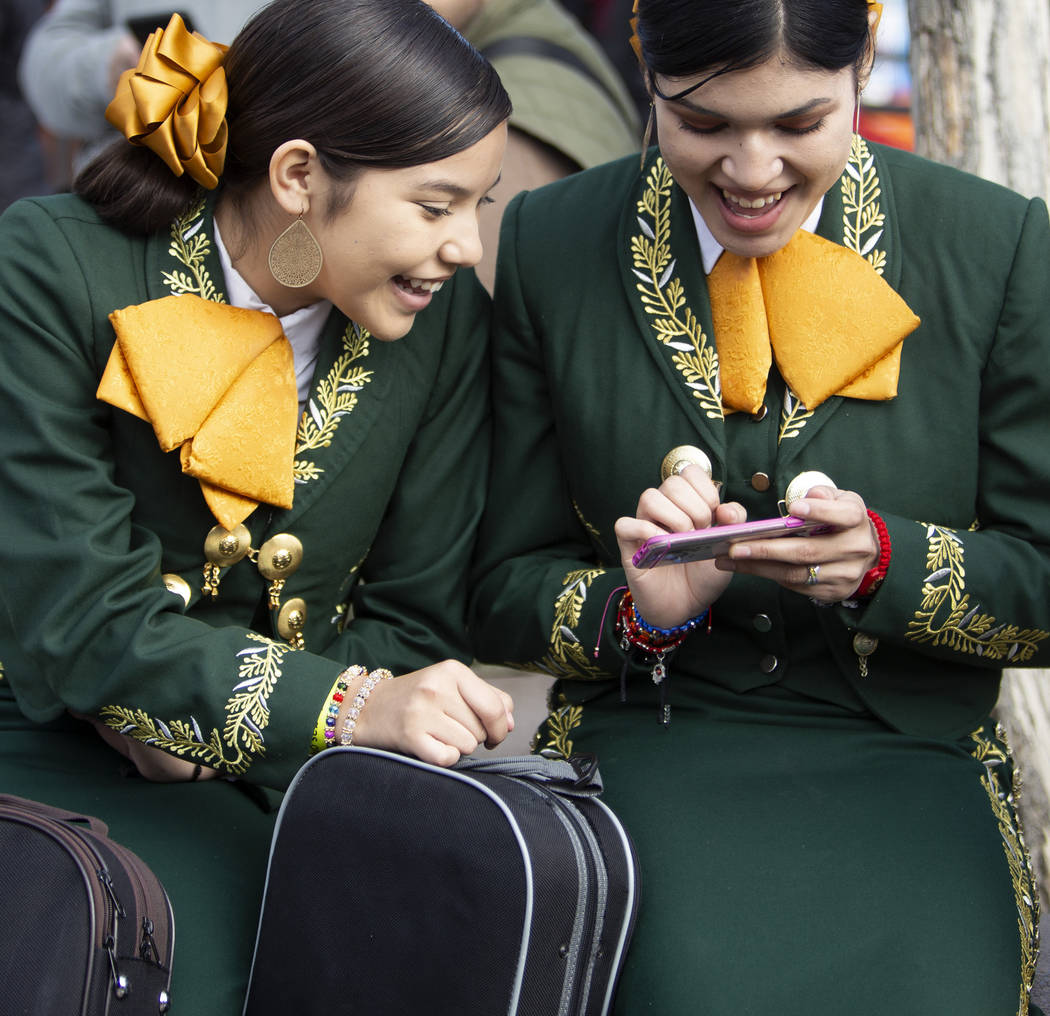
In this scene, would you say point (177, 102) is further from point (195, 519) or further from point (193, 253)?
point (195, 519)

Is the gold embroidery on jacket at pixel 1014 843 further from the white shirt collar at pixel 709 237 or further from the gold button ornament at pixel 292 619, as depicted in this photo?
the gold button ornament at pixel 292 619

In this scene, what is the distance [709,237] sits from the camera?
212 centimetres

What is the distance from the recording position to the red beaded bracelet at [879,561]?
6.30ft

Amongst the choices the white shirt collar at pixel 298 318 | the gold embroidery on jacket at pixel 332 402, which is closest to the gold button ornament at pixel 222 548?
the gold embroidery on jacket at pixel 332 402

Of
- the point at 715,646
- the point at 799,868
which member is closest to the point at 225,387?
the point at 715,646

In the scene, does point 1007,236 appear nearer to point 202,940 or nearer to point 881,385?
point 881,385

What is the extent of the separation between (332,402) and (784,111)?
80 cm

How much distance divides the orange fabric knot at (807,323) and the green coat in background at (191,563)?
1.42 ft

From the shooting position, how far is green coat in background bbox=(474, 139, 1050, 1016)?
182 cm

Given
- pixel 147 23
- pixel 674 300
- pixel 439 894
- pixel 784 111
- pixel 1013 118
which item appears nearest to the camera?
pixel 439 894

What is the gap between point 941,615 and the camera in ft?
6.43

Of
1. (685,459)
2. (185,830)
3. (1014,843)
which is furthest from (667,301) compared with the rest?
(185,830)

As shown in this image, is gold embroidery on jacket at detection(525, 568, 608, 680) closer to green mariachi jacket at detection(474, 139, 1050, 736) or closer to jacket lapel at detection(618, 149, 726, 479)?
green mariachi jacket at detection(474, 139, 1050, 736)

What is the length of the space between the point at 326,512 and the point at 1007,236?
42.2 inches
